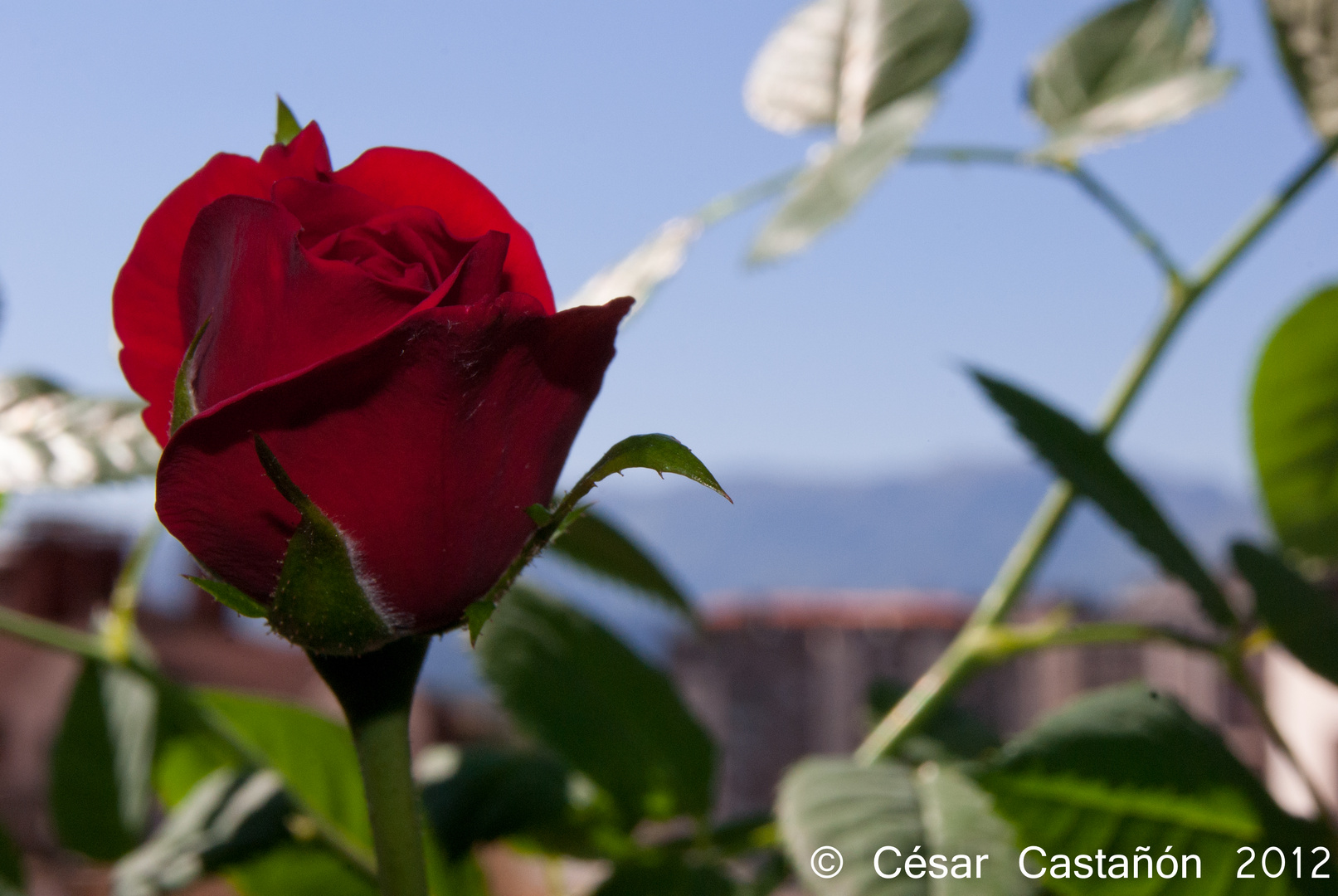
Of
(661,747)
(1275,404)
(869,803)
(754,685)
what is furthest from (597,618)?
(754,685)

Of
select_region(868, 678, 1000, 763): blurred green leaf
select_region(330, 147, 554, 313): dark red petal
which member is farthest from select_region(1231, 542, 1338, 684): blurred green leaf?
select_region(330, 147, 554, 313): dark red petal

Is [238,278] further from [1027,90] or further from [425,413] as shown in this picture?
[1027,90]

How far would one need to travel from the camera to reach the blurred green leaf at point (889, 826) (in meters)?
0.24

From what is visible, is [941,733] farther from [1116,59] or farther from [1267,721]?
[1116,59]

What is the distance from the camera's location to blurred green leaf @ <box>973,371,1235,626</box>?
29 centimetres

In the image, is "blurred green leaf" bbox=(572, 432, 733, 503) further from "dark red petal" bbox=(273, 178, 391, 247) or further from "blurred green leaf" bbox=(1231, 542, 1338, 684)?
"blurred green leaf" bbox=(1231, 542, 1338, 684)

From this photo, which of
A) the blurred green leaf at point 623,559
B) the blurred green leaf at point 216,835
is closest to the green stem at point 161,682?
the blurred green leaf at point 216,835

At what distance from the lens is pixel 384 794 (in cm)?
14

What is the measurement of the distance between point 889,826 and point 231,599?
0.19 m

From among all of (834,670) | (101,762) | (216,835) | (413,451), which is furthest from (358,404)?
(834,670)

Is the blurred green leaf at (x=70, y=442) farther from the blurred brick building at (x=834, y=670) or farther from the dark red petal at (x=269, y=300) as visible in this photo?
the blurred brick building at (x=834, y=670)

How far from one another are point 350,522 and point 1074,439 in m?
0.24

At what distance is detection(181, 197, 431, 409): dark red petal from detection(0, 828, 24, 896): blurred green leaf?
0.33 meters

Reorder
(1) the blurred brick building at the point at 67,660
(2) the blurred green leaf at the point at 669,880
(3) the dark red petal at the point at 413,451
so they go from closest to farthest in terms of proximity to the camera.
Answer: (3) the dark red petal at the point at 413,451 < (2) the blurred green leaf at the point at 669,880 < (1) the blurred brick building at the point at 67,660
